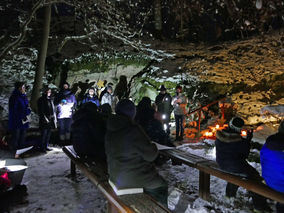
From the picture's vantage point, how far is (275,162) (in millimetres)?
2908

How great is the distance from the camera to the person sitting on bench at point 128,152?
2.74 meters

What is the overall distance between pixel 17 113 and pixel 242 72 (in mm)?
9495

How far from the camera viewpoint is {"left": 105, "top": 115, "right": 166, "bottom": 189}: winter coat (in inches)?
108

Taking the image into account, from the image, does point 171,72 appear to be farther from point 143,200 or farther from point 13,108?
point 143,200

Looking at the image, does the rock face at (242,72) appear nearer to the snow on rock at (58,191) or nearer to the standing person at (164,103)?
the standing person at (164,103)

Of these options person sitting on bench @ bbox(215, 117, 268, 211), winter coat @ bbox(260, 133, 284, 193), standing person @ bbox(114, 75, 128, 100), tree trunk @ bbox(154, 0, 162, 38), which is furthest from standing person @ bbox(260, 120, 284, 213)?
tree trunk @ bbox(154, 0, 162, 38)

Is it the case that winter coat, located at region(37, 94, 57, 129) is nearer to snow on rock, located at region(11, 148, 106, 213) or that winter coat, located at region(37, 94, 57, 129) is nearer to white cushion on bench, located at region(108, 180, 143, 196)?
snow on rock, located at region(11, 148, 106, 213)

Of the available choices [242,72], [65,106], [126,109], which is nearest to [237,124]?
[126,109]

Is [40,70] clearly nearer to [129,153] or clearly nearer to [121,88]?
[121,88]

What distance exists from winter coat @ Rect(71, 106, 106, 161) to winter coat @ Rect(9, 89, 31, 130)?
255 cm

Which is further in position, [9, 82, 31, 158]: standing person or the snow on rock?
[9, 82, 31, 158]: standing person

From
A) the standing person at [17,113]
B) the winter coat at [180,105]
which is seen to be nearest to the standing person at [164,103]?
the winter coat at [180,105]

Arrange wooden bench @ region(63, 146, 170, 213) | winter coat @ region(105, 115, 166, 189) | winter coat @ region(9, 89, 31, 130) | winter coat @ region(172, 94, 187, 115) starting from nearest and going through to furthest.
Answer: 1. wooden bench @ region(63, 146, 170, 213)
2. winter coat @ region(105, 115, 166, 189)
3. winter coat @ region(9, 89, 31, 130)
4. winter coat @ region(172, 94, 187, 115)

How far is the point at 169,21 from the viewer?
16.2 m
